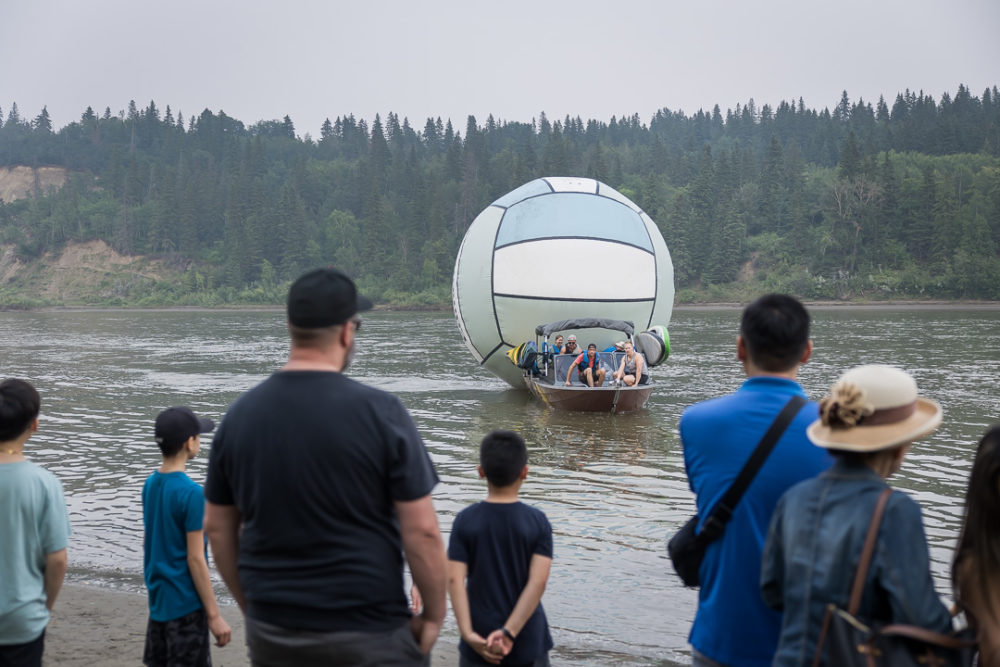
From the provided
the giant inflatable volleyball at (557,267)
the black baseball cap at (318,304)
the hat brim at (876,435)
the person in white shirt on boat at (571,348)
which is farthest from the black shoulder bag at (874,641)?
the giant inflatable volleyball at (557,267)

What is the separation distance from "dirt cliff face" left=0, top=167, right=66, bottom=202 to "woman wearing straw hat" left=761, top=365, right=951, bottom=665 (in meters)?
159

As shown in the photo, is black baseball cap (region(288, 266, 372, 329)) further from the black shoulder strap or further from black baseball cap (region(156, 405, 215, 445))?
black baseball cap (region(156, 405, 215, 445))

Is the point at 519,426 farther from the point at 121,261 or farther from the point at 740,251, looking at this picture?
the point at 121,261

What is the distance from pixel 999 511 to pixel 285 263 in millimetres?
107004

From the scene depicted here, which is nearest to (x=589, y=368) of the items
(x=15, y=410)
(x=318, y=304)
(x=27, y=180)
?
(x=15, y=410)

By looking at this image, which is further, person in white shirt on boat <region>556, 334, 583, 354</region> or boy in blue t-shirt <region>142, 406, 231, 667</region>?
person in white shirt on boat <region>556, 334, 583, 354</region>

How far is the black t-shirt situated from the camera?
2.97 metres

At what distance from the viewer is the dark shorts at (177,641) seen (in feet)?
14.5

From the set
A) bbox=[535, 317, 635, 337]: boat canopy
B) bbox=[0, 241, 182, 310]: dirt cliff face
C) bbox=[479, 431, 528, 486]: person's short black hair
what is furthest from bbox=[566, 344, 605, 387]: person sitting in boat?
bbox=[0, 241, 182, 310]: dirt cliff face

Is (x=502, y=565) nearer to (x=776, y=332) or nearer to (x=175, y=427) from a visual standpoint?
(x=776, y=332)

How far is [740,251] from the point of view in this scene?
95125 millimetres

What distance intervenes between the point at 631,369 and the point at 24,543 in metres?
12.4

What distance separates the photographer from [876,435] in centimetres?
288

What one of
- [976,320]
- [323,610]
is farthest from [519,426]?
[976,320]
